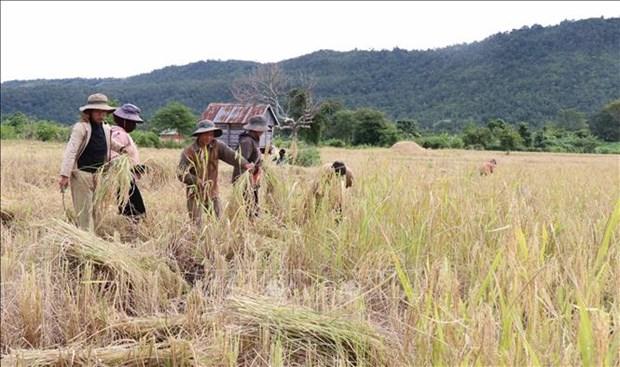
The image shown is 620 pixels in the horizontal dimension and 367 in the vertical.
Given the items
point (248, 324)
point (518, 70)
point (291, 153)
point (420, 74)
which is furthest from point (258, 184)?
point (420, 74)

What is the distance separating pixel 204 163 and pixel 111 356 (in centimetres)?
202

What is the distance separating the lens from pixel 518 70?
8781mm

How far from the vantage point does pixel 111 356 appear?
202 cm

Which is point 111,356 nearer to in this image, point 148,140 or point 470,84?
point 470,84

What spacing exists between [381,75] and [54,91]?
72.4 ft

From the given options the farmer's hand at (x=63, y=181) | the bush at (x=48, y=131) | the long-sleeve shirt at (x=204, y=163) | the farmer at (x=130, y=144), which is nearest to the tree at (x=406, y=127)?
the long-sleeve shirt at (x=204, y=163)

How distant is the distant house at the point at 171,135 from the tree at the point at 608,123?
13937 mm

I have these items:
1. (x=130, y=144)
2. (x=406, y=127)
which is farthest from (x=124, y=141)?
(x=406, y=127)

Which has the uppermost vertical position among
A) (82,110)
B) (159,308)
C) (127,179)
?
(82,110)

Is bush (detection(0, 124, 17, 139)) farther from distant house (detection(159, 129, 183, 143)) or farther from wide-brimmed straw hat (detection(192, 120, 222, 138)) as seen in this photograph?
wide-brimmed straw hat (detection(192, 120, 222, 138))

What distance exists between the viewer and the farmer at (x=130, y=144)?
13.3 feet

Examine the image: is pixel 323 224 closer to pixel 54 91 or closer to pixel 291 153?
pixel 291 153

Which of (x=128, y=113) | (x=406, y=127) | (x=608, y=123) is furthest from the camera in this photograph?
(x=406, y=127)

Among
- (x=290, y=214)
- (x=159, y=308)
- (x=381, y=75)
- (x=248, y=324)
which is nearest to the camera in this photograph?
(x=248, y=324)
